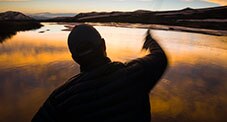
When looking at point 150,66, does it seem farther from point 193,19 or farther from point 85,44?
point 193,19

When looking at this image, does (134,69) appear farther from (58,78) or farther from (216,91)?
(58,78)

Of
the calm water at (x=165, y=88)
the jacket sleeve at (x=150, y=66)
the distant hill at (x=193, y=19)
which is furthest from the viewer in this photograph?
the distant hill at (x=193, y=19)

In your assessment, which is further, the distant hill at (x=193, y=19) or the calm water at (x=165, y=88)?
the distant hill at (x=193, y=19)

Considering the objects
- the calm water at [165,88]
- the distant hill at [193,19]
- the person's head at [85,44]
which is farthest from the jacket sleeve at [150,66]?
the distant hill at [193,19]

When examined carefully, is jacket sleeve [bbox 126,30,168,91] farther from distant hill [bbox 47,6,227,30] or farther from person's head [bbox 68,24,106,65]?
distant hill [bbox 47,6,227,30]

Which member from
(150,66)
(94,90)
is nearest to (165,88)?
(150,66)

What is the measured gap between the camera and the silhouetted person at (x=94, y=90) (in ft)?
6.77

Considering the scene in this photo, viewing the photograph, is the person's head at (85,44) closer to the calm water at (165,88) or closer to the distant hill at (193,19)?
the calm water at (165,88)

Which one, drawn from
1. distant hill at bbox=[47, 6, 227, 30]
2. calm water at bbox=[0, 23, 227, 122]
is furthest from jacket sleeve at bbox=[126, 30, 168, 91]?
distant hill at bbox=[47, 6, 227, 30]

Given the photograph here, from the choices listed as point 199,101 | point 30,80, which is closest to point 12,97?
point 30,80

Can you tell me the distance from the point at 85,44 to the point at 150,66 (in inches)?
23.0

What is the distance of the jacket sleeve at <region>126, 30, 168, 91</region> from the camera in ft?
7.33

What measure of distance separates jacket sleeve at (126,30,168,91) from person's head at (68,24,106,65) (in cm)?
27

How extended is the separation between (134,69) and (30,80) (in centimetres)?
793
